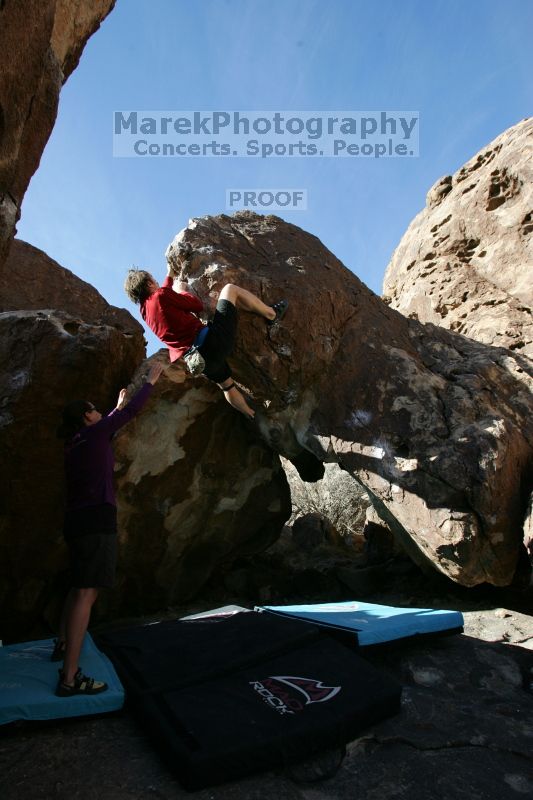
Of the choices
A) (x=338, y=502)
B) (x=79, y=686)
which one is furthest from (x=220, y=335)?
(x=338, y=502)

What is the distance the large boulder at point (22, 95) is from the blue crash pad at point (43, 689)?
2304 mm

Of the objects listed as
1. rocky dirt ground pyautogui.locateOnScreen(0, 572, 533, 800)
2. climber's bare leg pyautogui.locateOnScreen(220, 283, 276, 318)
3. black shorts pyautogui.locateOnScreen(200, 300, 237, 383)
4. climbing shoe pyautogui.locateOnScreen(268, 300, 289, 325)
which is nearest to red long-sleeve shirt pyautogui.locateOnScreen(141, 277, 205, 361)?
black shorts pyautogui.locateOnScreen(200, 300, 237, 383)

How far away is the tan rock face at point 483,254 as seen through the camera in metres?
7.52

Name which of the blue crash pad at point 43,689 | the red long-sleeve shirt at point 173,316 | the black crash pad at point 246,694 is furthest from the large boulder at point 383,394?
the blue crash pad at point 43,689

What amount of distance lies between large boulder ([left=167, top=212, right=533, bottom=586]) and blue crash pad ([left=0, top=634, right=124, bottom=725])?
9.21ft

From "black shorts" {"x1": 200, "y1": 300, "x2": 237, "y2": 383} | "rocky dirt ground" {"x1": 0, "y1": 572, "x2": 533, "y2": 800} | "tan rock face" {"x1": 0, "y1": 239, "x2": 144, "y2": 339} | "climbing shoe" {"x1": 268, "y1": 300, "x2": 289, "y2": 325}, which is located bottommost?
"rocky dirt ground" {"x1": 0, "y1": 572, "x2": 533, "y2": 800}

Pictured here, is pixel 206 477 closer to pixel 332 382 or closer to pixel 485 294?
pixel 332 382

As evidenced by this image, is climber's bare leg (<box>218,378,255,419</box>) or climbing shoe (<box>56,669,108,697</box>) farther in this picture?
climber's bare leg (<box>218,378,255,419</box>)

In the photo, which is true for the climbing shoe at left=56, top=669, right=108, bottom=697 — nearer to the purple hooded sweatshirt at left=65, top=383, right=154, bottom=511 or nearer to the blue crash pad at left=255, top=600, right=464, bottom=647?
the purple hooded sweatshirt at left=65, top=383, right=154, bottom=511

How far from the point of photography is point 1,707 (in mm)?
2762

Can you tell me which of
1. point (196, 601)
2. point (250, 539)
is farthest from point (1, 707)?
point (250, 539)

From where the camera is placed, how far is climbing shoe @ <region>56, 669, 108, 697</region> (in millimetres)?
2989

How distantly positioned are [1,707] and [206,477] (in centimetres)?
389

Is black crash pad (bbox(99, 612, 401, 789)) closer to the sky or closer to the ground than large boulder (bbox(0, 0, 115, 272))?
closer to the ground
